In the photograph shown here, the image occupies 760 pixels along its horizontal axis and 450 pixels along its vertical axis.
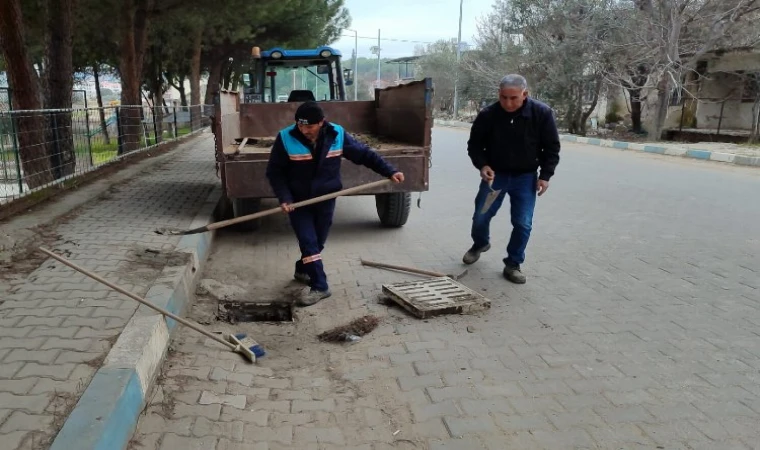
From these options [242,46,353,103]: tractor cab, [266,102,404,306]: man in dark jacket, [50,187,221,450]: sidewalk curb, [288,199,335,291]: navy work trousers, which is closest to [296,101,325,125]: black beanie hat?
[266,102,404,306]: man in dark jacket

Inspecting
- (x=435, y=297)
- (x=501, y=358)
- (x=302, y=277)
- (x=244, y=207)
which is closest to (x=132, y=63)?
(x=244, y=207)

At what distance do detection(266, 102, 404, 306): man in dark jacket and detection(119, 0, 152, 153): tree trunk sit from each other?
814cm

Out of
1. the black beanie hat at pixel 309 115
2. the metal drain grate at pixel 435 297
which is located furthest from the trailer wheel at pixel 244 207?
the metal drain grate at pixel 435 297

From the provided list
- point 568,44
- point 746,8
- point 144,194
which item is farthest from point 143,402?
point 568,44

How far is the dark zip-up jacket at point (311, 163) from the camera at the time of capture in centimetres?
410

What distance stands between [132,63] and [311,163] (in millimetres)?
10878

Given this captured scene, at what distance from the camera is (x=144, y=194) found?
7176mm

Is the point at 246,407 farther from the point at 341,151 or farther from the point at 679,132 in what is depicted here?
the point at 679,132

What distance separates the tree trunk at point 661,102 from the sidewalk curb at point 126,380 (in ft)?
55.6

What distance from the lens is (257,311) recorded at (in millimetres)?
4172

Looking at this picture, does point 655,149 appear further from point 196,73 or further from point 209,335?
point 196,73

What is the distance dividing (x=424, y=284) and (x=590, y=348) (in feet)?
4.38

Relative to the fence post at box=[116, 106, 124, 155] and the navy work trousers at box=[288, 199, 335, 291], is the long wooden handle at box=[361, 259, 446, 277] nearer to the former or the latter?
the navy work trousers at box=[288, 199, 335, 291]

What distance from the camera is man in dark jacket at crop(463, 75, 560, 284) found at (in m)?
4.38
